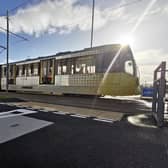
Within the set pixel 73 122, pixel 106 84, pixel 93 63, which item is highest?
pixel 93 63

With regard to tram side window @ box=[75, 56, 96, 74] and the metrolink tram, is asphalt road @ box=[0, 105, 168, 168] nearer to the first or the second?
the metrolink tram

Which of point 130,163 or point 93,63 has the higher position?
point 93,63

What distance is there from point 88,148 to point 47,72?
1089 cm

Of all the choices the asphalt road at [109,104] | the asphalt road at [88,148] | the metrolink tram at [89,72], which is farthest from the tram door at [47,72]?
the asphalt road at [88,148]

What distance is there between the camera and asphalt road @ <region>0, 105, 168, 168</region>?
2393 mm

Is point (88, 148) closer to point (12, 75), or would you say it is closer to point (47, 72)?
point (47, 72)

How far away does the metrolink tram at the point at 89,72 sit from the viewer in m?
9.45

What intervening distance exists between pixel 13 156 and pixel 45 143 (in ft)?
2.26

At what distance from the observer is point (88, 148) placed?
2.92m

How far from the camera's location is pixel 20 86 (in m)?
15.5

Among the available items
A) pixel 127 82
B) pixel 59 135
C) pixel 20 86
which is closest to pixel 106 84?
pixel 127 82

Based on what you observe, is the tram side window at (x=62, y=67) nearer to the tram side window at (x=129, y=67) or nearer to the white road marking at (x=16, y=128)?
the tram side window at (x=129, y=67)

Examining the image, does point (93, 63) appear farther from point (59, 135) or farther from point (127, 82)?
point (59, 135)

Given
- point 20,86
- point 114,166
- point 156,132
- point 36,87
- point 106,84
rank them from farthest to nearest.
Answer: point 20,86
point 36,87
point 106,84
point 156,132
point 114,166
